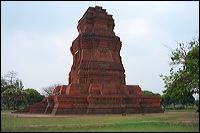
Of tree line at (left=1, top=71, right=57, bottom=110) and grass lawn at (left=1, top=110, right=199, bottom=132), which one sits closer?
grass lawn at (left=1, top=110, right=199, bottom=132)

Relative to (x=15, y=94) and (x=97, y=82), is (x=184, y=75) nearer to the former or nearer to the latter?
(x=97, y=82)

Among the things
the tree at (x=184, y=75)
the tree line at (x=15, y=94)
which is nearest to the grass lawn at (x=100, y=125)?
the tree at (x=184, y=75)

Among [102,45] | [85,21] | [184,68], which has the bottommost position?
[184,68]

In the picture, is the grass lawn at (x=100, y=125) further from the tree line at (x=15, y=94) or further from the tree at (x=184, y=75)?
the tree line at (x=15, y=94)

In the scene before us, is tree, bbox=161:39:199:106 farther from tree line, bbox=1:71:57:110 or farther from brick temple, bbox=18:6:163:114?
tree line, bbox=1:71:57:110

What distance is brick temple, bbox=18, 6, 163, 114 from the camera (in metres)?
32.3

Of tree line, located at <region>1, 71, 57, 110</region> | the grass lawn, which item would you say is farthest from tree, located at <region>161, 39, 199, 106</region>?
tree line, located at <region>1, 71, 57, 110</region>

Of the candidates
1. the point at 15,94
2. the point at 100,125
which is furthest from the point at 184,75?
the point at 15,94

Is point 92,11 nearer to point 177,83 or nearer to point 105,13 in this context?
point 105,13

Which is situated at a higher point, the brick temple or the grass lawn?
the brick temple

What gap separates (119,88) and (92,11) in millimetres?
10341

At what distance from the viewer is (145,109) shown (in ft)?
114

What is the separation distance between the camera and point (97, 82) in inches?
1393

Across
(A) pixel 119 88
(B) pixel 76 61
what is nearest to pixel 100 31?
(B) pixel 76 61
